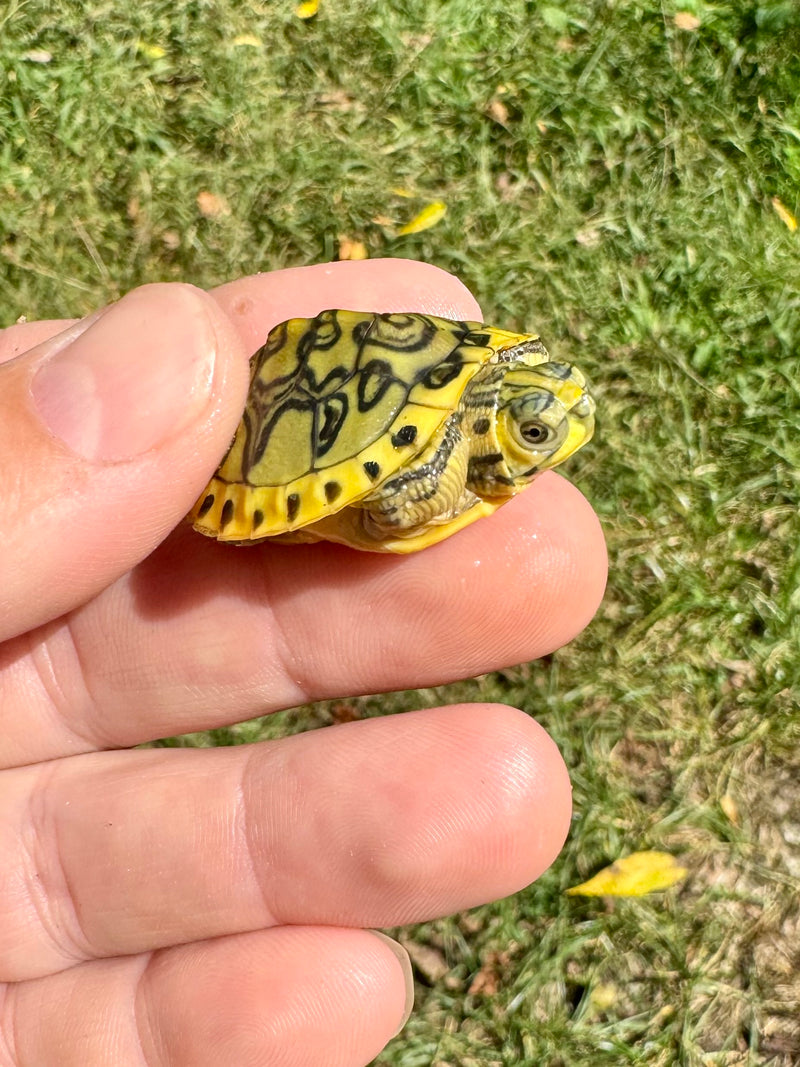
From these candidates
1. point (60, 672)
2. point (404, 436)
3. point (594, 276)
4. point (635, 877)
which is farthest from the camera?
point (594, 276)

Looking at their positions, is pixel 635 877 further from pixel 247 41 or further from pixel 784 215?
pixel 247 41

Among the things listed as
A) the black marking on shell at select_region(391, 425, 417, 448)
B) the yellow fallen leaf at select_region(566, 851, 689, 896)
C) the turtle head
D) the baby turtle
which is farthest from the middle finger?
the yellow fallen leaf at select_region(566, 851, 689, 896)

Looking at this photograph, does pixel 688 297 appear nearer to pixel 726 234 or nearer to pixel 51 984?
pixel 726 234

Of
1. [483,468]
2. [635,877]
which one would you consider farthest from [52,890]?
[635,877]

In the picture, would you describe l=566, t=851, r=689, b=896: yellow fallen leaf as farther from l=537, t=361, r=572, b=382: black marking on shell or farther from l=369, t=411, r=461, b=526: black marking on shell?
l=537, t=361, r=572, b=382: black marking on shell

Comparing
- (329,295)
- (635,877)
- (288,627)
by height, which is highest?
(329,295)

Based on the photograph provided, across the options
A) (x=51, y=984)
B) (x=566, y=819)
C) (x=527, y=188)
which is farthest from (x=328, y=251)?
(x=51, y=984)
